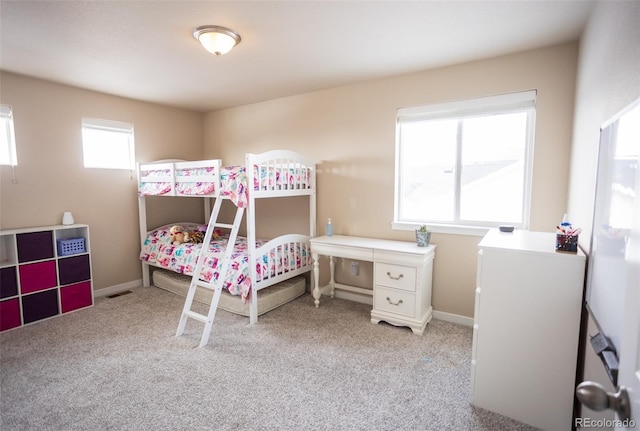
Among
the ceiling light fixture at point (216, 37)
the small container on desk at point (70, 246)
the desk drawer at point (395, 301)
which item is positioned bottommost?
the desk drawer at point (395, 301)

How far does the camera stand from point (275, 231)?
418 centimetres

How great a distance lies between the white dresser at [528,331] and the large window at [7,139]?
4152 millimetres

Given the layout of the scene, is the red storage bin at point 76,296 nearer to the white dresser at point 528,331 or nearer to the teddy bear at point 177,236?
the teddy bear at point 177,236

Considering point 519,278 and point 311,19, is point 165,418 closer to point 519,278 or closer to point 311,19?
point 519,278

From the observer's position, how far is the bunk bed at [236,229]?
9.59ft

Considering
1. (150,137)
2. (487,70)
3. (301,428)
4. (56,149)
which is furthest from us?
(150,137)

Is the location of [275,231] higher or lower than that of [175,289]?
higher

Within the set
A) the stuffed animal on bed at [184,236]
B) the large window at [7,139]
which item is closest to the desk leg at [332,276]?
the stuffed animal on bed at [184,236]

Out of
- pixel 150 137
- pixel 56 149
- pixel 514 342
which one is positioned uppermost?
pixel 150 137

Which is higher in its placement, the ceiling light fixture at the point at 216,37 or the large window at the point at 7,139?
the ceiling light fixture at the point at 216,37

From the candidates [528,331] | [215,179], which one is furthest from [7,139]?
[528,331]

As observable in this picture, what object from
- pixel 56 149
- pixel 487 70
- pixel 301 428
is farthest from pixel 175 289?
pixel 487 70

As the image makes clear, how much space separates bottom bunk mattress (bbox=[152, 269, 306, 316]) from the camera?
3.19 m

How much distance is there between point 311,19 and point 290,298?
2637 mm
